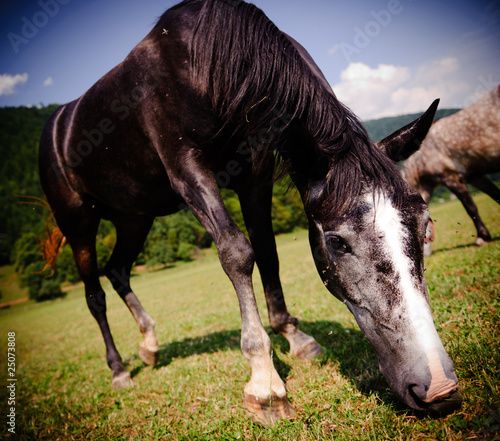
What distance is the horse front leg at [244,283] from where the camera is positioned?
1.88 metres

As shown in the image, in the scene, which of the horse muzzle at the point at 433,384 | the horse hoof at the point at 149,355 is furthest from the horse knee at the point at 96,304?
the horse muzzle at the point at 433,384

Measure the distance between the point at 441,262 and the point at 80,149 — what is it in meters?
6.25

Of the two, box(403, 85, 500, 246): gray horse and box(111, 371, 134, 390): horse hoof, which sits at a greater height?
box(403, 85, 500, 246): gray horse

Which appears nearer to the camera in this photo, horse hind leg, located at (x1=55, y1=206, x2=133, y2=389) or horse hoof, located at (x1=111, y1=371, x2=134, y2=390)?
horse hoof, located at (x1=111, y1=371, x2=134, y2=390)

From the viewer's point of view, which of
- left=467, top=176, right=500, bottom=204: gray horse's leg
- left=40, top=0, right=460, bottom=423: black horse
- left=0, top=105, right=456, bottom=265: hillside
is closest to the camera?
left=40, top=0, right=460, bottom=423: black horse

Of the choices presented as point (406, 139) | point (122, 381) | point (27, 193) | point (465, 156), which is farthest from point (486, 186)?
point (27, 193)

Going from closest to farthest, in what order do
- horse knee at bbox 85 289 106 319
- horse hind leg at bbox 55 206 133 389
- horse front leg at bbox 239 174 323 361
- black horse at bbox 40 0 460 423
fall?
black horse at bbox 40 0 460 423 → horse front leg at bbox 239 174 323 361 → horse hind leg at bbox 55 206 133 389 → horse knee at bbox 85 289 106 319

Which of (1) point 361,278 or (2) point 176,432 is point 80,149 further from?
(1) point 361,278

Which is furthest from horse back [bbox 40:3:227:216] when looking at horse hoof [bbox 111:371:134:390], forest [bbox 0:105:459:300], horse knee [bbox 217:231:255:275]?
horse hoof [bbox 111:371:134:390]

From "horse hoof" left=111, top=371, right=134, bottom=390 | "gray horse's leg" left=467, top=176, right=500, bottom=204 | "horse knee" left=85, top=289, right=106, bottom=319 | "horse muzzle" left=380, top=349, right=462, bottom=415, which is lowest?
"horse hoof" left=111, top=371, right=134, bottom=390

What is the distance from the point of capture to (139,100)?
243 centimetres

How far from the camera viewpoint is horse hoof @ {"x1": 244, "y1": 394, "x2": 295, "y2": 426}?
6.07 ft

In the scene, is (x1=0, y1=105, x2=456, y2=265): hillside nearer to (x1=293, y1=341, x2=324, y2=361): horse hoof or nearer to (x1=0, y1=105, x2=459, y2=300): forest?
(x1=0, y1=105, x2=459, y2=300): forest

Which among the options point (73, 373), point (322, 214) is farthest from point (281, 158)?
point (73, 373)
